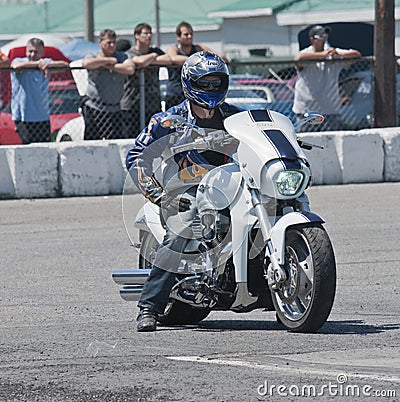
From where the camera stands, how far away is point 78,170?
14.3 metres

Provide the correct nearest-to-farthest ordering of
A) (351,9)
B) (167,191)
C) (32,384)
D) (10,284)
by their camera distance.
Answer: (32,384) < (167,191) < (10,284) < (351,9)

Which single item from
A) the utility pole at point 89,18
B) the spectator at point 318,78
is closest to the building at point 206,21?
the utility pole at point 89,18

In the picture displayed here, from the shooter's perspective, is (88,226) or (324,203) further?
(324,203)

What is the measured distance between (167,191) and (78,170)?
25.5 feet

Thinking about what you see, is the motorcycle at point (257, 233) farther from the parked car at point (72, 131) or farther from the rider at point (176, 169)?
the parked car at point (72, 131)

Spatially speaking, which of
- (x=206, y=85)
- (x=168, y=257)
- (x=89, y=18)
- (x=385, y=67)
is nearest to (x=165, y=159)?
(x=206, y=85)

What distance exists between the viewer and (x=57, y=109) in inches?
645

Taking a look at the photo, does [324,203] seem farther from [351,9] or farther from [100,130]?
[351,9]

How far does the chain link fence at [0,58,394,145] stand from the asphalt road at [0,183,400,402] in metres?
3.88

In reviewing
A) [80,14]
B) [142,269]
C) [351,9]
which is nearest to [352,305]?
[142,269]

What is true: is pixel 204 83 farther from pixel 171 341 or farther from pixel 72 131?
pixel 72 131

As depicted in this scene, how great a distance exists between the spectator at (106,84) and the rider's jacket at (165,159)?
24.9 feet

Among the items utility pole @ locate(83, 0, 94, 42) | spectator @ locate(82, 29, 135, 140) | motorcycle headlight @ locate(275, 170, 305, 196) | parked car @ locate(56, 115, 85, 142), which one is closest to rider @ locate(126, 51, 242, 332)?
motorcycle headlight @ locate(275, 170, 305, 196)

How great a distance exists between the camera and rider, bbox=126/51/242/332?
6.54 m
